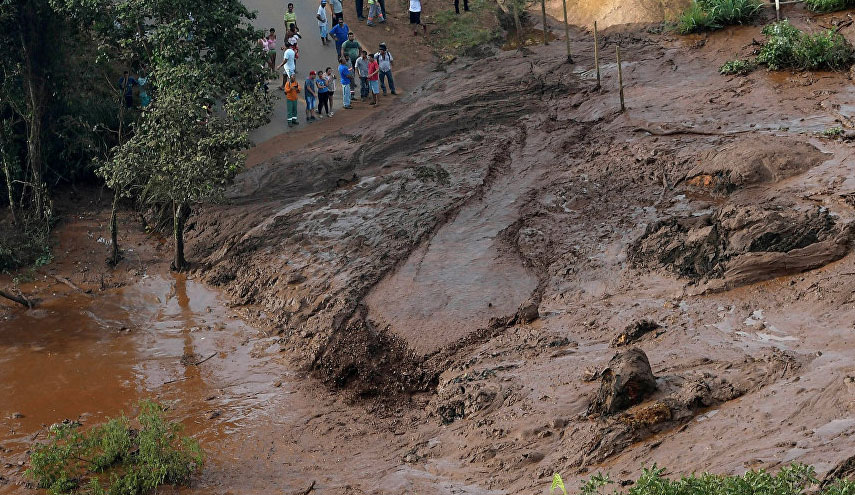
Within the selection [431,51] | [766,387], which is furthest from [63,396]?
[431,51]

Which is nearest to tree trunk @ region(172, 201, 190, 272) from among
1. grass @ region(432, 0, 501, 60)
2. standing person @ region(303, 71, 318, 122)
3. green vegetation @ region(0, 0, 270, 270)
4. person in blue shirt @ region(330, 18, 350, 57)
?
green vegetation @ region(0, 0, 270, 270)

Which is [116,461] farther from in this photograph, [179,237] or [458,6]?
[458,6]

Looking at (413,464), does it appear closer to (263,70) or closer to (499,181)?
(499,181)

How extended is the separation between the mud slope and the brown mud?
0.13 feet

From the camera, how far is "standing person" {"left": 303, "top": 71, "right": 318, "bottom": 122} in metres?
21.0

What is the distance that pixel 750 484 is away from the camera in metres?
6.82

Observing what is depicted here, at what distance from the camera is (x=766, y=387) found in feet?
29.2

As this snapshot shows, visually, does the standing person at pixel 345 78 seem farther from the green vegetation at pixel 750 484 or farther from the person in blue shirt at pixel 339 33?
the green vegetation at pixel 750 484

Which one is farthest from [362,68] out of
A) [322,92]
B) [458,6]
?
[458,6]

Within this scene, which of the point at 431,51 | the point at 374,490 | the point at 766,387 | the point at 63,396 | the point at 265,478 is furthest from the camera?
the point at 431,51

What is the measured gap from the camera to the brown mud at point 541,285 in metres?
9.23

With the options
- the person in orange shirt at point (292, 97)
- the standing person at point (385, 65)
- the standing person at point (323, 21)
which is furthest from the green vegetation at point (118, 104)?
the standing person at point (323, 21)

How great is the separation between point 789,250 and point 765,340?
199cm

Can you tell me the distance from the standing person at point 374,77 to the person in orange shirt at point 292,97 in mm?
1799
